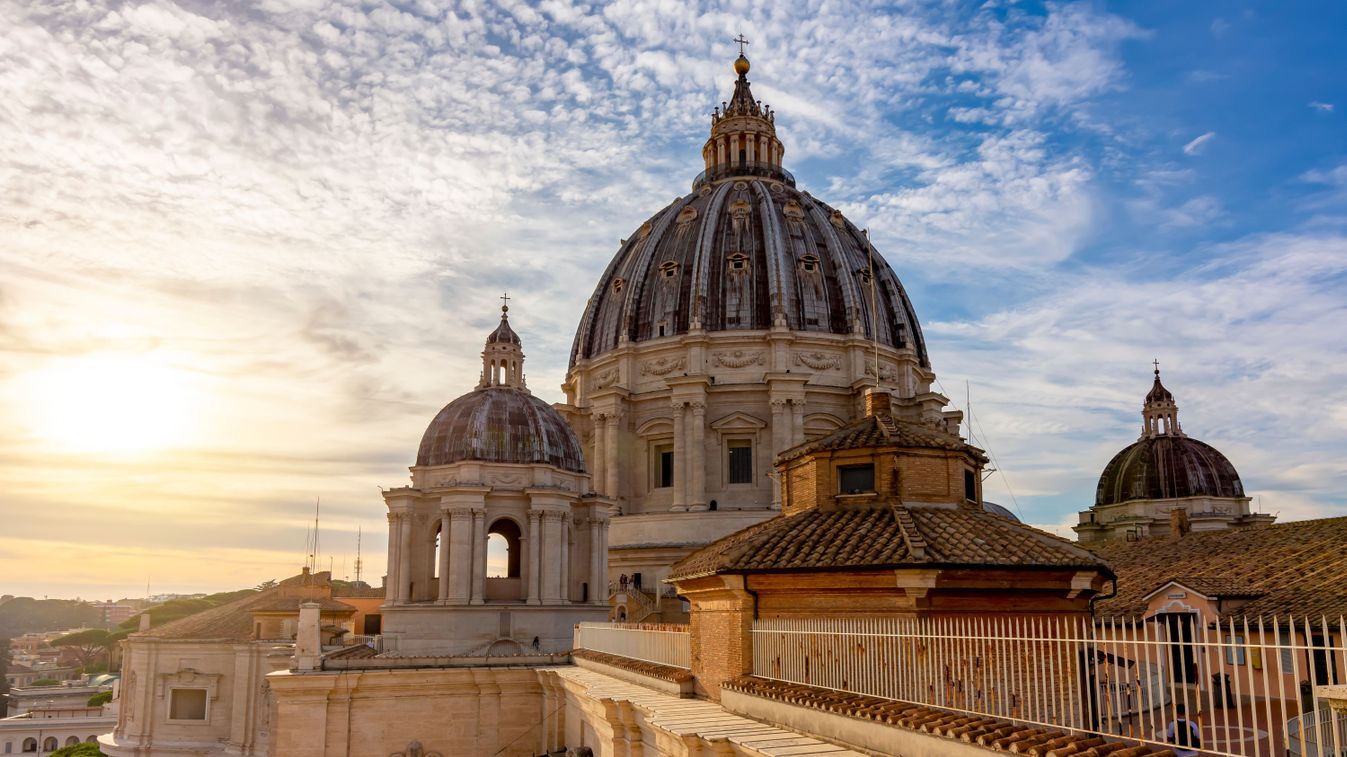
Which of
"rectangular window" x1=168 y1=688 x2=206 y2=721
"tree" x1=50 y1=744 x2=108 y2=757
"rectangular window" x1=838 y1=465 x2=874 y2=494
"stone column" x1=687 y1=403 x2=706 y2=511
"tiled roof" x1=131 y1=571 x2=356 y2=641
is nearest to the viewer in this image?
"rectangular window" x1=838 y1=465 x2=874 y2=494

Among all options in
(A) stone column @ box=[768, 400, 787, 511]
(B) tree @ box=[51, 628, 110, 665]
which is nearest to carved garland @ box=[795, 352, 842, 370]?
(A) stone column @ box=[768, 400, 787, 511]

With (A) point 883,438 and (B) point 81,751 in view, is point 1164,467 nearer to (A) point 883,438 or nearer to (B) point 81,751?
(A) point 883,438

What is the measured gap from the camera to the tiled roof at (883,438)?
56.5 feet

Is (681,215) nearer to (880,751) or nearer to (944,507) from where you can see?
(944,507)

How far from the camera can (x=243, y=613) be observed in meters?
47.3

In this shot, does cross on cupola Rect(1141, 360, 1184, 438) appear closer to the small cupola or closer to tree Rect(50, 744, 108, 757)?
the small cupola

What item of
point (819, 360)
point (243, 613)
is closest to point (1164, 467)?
point (819, 360)

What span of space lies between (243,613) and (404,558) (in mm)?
12624

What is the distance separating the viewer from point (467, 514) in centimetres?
3856

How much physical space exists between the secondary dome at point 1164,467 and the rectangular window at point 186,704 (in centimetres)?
5366

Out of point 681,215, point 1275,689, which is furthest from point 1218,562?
point 681,215

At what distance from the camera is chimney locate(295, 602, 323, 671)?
103 feet

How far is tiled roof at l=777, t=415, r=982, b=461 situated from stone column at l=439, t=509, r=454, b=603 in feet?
72.8

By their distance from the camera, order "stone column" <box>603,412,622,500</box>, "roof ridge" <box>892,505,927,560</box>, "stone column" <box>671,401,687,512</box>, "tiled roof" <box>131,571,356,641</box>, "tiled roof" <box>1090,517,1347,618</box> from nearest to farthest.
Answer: "roof ridge" <box>892,505,927,560</box> < "tiled roof" <box>1090,517,1347,618</box> < "tiled roof" <box>131,571,356,641</box> < "stone column" <box>671,401,687,512</box> < "stone column" <box>603,412,622,500</box>
